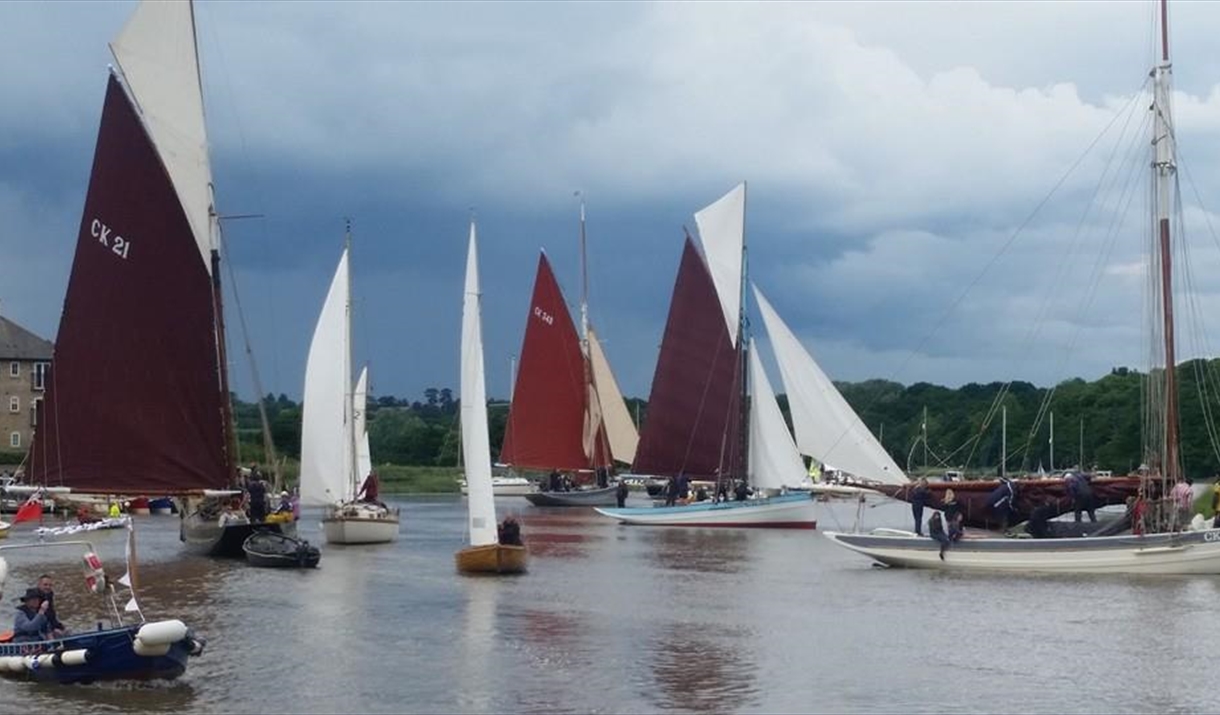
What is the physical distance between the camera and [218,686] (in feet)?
94.9

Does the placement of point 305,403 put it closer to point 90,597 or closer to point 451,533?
point 451,533

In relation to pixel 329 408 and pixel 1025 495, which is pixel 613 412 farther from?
pixel 1025 495

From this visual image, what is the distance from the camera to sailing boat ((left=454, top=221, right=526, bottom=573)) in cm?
4744

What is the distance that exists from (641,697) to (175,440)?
30.6 metres

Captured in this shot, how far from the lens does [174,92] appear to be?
2226 inches

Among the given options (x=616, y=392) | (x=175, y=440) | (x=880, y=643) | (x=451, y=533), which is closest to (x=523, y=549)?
(x=175, y=440)

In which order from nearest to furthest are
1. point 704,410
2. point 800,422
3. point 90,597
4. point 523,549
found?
point 90,597
point 523,549
point 800,422
point 704,410

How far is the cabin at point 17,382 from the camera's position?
138m

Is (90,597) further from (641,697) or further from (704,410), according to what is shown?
(704,410)

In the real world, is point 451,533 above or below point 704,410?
below

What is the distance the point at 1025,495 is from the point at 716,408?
31.5 metres

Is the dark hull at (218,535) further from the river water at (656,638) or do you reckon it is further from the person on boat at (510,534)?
the person on boat at (510,534)

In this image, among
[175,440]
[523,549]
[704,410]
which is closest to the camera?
[523,549]

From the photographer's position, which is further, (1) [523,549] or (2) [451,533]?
(2) [451,533]
